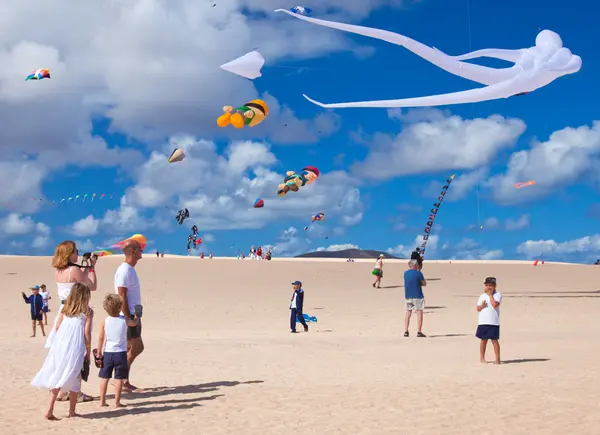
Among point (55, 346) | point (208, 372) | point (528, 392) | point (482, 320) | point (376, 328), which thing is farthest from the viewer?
point (376, 328)

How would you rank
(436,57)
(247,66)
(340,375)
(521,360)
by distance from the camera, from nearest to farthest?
(340,375) → (521,360) → (436,57) → (247,66)

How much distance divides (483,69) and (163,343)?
1194 cm

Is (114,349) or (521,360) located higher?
(114,349)

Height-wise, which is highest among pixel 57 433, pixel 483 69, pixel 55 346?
pixel 483 69

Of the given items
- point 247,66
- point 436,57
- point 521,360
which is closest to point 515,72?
point 436,57

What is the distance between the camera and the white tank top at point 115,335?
7746 mm

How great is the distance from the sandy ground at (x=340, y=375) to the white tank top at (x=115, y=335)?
2.29 feet

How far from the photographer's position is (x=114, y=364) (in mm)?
7738

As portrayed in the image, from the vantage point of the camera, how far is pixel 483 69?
20.2 meters

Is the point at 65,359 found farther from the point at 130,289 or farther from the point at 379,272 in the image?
the point at 379,272

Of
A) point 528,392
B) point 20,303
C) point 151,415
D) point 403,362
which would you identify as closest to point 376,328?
point 403,362

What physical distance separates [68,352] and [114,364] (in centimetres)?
71

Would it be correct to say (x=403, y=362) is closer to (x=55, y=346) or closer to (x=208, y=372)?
(x=208, y=372)

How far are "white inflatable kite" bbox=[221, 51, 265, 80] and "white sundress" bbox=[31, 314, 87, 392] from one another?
14.9m
